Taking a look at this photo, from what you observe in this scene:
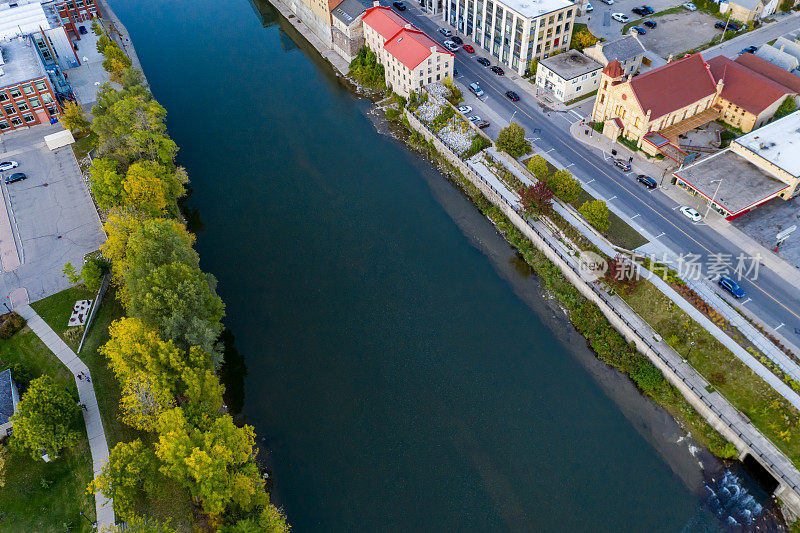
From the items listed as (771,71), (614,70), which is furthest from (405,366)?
(771,71)

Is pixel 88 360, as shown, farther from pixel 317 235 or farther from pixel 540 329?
pixel 540 329

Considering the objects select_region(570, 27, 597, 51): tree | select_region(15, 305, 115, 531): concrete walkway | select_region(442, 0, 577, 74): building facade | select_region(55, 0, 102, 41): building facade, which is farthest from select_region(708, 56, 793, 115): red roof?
select_region(55, 0, 102, 41): building facade

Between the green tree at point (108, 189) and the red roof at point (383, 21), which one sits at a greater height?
the red roof at point (383, 21)

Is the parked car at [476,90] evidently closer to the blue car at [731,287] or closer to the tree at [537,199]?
the tree at [537,199]

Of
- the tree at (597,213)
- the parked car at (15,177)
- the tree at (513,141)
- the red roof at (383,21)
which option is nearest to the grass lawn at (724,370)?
the tree at (597,213)

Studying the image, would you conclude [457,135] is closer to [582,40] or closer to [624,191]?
[624,191]
